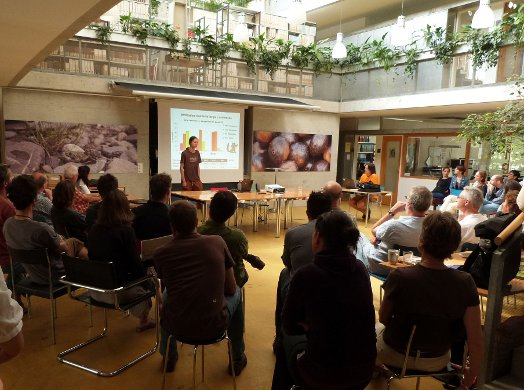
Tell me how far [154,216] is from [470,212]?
2.98m

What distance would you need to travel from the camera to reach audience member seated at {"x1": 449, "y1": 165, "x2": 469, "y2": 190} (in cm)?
862

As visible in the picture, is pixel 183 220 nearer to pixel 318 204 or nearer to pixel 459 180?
pixel 318 204

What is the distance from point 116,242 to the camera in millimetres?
2738

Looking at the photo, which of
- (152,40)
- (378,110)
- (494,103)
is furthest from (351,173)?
(152,40)

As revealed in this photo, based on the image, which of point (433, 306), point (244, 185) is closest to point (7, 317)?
point (433, 306)

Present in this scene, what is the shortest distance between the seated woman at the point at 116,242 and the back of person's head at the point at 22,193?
558 millimetres

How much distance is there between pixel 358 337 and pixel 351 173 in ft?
40.2

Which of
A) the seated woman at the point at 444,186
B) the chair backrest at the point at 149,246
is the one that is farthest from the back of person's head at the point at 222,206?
the seated woman at the point at 444,186

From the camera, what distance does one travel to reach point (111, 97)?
861cm

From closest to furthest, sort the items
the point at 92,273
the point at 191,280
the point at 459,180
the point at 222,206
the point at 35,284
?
the point at 191,280 → the point at 92,273 → the point at 222,206 → the point at 35,284 → the point at 459,180

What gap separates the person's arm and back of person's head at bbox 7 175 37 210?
293 centimetres

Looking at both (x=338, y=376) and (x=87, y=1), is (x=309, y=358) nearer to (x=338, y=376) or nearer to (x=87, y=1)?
(x=338, y=376)

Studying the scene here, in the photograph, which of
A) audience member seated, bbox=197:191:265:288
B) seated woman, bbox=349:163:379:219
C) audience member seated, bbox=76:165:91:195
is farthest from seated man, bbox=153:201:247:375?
seated woman, bbox=349:163:379:219

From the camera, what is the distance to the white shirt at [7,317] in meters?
1.21
